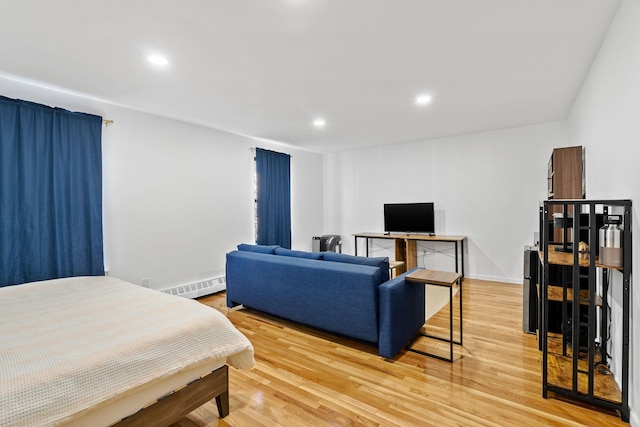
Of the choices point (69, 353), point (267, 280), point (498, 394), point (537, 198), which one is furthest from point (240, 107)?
point (537, 198)

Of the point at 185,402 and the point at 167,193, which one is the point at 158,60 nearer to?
the point at 167,193

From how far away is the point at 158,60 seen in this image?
250 cm

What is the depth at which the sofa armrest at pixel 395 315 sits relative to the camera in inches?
98.1

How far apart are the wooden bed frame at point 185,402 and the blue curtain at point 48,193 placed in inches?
95.3

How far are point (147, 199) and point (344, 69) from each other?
2.92 metres

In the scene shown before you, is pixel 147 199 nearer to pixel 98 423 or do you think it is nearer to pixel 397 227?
pixel 98 423

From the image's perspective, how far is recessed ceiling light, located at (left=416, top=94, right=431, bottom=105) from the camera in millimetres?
3367

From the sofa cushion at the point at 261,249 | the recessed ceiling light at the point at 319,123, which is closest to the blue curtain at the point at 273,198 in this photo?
the recessed ceiling light at the point at 319,123

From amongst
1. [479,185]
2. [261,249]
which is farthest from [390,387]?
[479,185]

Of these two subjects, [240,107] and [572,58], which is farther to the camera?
[240,107]

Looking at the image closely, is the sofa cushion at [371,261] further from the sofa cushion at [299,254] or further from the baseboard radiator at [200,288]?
the baseboard radiator at [200,288]

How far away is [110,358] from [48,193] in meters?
2.62

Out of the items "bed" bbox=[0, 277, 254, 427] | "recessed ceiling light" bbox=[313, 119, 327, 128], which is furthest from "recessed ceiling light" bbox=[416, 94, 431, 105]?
"bed" bbox=[0, 277, 254, 427]

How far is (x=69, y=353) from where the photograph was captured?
1390 millimetres
